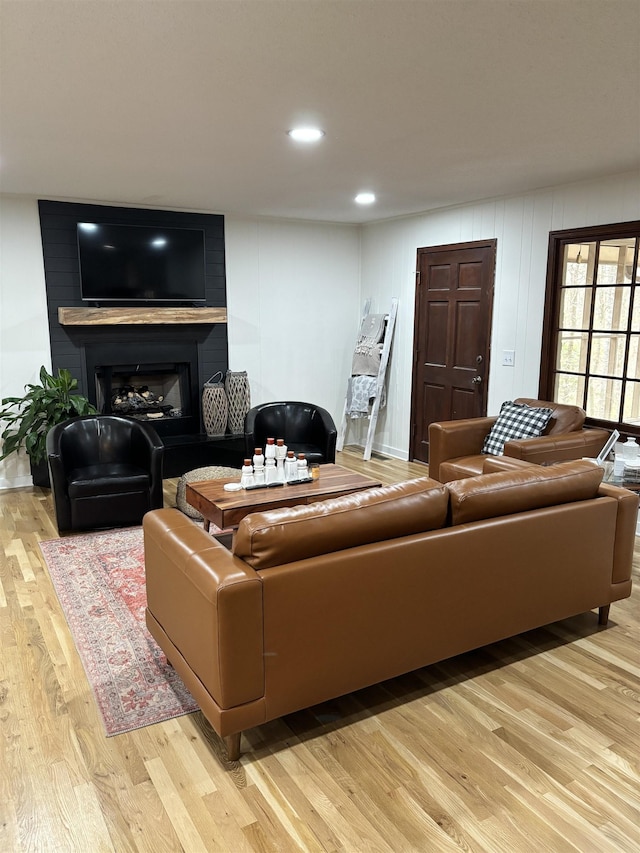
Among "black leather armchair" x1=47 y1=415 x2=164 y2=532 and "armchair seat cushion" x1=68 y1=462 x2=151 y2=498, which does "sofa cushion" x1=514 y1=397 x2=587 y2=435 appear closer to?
"black leather armchair" x1=47 y1=415 x2=164 y2=532

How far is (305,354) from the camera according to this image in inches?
272

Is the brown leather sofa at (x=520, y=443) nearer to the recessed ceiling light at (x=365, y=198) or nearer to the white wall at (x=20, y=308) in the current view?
the recessed ceiling light at (x=365, y=198)

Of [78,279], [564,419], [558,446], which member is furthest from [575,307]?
[78,279]

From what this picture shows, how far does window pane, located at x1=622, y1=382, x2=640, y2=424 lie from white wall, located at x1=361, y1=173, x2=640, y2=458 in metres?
0.79

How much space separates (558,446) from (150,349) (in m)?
3.72

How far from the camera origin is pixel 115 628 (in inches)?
122

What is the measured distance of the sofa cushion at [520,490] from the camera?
2.50m

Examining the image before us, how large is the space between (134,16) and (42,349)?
3.90m

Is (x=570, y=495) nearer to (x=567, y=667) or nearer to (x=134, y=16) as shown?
(x=567, y=667)

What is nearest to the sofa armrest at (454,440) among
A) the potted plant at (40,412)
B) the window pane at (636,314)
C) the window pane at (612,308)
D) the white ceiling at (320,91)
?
the window pane at (612,308)

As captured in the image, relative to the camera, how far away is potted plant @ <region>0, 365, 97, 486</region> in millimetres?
5125

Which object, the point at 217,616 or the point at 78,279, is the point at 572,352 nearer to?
the point at 217,616

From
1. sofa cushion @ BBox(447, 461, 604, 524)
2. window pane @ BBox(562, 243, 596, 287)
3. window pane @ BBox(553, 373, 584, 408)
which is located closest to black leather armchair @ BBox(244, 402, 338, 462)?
window pane @ BBox(553, 373, 584, 408)

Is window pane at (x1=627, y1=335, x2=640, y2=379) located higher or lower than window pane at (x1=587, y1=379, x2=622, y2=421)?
higher
